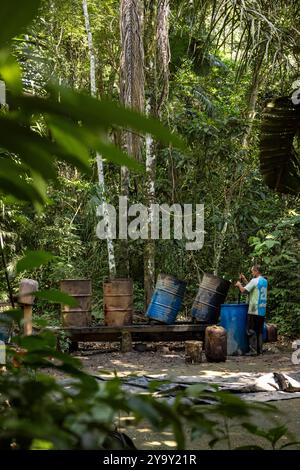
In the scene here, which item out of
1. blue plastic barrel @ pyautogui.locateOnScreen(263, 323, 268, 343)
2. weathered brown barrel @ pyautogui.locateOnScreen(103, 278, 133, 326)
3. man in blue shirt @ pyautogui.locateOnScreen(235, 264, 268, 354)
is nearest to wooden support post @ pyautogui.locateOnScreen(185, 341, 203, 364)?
man in blue shirt @ pyautogui.locateOnScreen(235, 264, 268, 354)

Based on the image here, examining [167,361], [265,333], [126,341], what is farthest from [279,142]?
[265,333]

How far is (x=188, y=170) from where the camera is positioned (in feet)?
40.0

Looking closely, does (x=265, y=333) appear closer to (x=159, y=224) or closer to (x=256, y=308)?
(x=256, y=308)

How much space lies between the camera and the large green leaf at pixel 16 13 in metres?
0.40

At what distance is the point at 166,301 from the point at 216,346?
4.14ft

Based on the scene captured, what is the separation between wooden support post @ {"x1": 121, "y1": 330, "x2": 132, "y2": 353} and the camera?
Result: 9531mm

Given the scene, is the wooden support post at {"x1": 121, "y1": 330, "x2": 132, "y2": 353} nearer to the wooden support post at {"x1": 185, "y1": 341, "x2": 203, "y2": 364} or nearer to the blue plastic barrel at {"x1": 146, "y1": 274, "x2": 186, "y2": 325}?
the blue plastic barrel at {"x1": 146, "y1": 274, "x2": 186, "y2": 325}

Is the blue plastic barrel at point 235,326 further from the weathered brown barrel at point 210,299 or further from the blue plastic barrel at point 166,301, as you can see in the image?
the blue plastic barrel at point 166,301

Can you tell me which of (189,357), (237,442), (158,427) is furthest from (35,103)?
(189,357)

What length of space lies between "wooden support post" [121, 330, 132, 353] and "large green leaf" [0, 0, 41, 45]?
9.28 meters

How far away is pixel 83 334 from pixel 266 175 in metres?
4.14

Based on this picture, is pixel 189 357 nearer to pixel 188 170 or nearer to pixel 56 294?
pixel 188 170

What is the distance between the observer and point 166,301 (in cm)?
979

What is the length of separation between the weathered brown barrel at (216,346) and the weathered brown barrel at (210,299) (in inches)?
41.0
